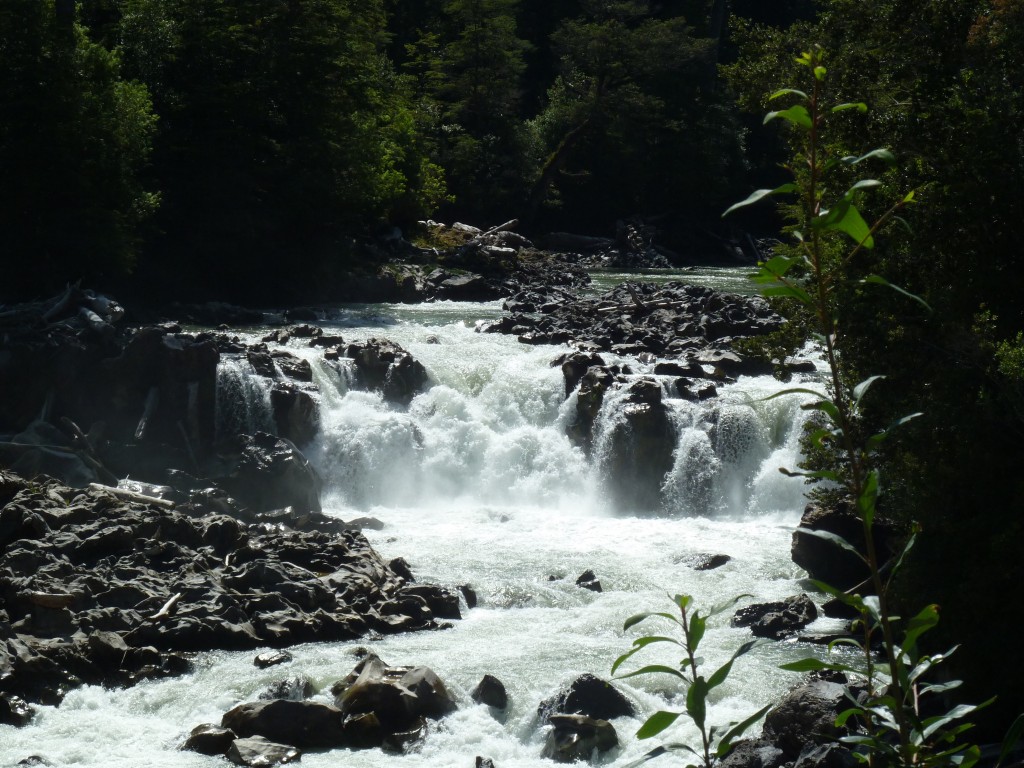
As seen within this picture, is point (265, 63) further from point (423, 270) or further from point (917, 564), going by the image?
point (917, 564)

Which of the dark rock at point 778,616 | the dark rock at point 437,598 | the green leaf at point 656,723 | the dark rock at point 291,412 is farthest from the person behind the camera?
the dark rock at point 291,412

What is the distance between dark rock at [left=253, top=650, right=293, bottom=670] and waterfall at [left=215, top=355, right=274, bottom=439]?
935 cm

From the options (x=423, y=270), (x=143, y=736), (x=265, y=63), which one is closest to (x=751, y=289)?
(x=423, y=270)

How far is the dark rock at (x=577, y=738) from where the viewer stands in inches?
401

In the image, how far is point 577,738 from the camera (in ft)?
33.7

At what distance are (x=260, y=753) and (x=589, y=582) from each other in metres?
5.99

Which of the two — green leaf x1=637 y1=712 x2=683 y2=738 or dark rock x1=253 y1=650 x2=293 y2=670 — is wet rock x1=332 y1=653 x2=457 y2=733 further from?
green leaf x1=637 y1=712 x2=683 y2=738

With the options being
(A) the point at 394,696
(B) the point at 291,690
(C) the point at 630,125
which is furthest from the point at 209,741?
(C) the point at 630,125

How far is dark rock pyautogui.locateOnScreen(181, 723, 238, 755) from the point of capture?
10.2 m

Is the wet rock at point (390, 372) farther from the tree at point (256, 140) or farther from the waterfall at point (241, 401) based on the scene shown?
the tree at point (256, 140)

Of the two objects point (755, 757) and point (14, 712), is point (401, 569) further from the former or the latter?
point (755, 757)

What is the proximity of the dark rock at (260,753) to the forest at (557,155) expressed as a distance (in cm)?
560

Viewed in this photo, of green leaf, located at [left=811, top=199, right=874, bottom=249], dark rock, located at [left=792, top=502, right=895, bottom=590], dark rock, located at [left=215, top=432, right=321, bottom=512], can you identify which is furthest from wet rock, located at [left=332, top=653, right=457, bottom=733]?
green leaf, located at [left=811, top=199, right=874, bottom=249]

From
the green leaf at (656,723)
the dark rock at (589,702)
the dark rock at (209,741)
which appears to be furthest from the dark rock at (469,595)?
the green leaf at (656,723)
